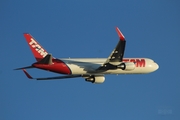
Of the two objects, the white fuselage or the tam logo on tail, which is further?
the white fuselage

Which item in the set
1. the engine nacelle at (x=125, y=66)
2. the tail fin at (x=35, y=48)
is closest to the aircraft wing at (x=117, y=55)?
the engine nacelle at (x=125, y=66)

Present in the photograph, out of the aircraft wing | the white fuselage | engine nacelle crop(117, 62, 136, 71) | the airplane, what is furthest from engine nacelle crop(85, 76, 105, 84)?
engine nacelle crop(117, 62, 136, 71)

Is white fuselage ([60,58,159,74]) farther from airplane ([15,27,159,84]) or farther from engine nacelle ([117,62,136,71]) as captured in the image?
engine nacelle ([117,62,136,71])

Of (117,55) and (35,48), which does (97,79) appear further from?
(35,48)

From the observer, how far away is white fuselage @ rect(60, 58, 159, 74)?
7219 centimetres

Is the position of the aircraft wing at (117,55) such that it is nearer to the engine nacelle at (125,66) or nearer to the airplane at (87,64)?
the airplane at (87,64)

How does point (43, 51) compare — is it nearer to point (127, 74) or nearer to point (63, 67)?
point (63, 67)

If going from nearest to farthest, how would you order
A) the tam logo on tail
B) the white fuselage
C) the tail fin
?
the tail fin < the tam logo on tail < the white fuselage

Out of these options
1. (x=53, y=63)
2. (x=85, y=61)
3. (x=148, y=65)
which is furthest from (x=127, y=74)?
(x=53, y=63)

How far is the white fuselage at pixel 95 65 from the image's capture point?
72188mm

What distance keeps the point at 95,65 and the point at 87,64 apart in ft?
4.83

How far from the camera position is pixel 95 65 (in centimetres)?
7419

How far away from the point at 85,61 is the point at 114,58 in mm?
5795

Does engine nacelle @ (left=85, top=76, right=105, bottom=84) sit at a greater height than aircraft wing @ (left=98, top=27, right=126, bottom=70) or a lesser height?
lesser
